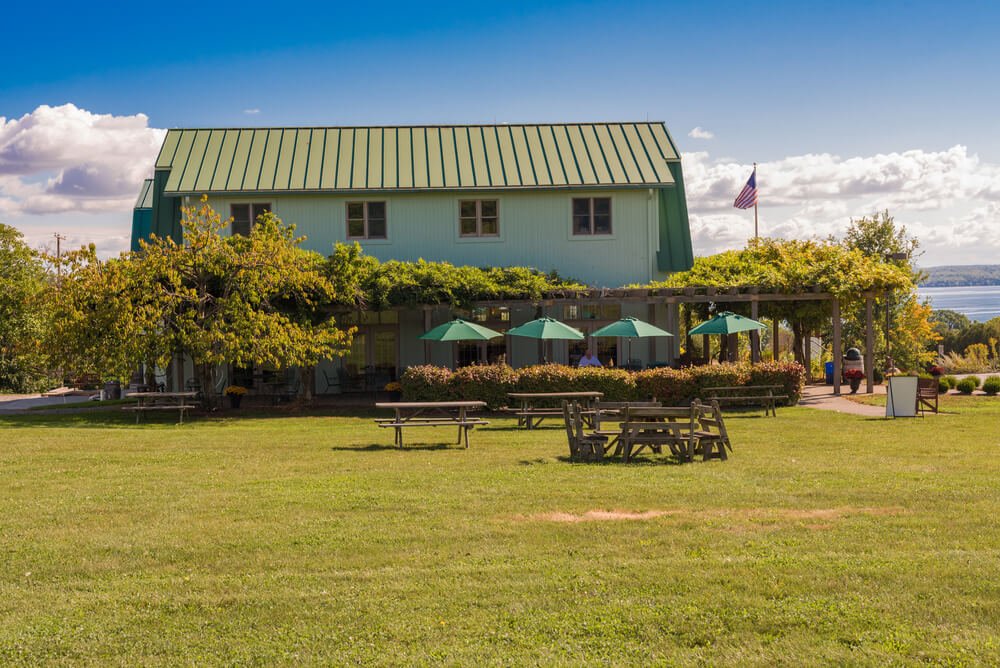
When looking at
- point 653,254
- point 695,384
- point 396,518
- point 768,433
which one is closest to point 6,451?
point 396,518

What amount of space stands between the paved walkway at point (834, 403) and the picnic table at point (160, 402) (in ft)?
47.4

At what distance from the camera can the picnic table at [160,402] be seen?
21469 mm

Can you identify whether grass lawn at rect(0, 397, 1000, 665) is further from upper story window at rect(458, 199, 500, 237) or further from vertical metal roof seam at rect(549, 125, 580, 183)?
vertical metal roof seam at rect(549, 125, 580, 183)

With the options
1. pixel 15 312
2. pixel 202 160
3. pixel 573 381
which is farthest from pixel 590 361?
pixel 15 312

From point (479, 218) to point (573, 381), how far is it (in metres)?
8.56

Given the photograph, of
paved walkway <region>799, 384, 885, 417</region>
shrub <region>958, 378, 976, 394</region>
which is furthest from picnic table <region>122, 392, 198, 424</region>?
shrub <region>958, 378, 976, 394</region>

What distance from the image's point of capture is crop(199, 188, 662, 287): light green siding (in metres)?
28.9

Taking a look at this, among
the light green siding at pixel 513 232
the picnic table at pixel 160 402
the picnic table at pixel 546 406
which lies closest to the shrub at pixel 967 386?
the light green siding at pixel 513 232

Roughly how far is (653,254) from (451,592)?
911 inches

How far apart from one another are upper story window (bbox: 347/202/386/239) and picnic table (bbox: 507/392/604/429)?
897 cm

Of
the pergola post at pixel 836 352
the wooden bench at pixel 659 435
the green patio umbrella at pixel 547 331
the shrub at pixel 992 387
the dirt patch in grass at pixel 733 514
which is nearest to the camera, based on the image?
the dirt patch in grass at pixel 733 514

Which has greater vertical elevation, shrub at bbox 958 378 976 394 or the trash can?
the trash can

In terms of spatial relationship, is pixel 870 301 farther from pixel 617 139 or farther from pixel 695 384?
pixel 617 139

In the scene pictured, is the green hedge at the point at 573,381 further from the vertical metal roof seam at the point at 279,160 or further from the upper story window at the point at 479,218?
the vertical metal roof seam at the point at 279,160
